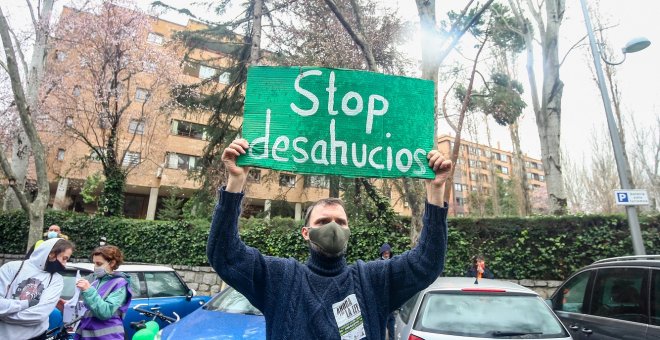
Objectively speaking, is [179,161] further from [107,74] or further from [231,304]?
[231,304]

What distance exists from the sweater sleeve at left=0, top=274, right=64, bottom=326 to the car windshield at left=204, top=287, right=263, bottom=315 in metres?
2.32

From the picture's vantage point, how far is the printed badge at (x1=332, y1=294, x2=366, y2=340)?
155cm

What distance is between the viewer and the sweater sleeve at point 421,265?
173 centimetres

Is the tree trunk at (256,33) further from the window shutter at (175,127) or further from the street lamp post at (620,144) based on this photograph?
the window shutter at (175,127)

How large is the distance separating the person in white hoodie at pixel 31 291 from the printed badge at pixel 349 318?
3.36 metres

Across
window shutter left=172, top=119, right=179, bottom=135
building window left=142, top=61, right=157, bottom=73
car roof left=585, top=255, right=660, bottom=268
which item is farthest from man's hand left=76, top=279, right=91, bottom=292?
window shutter left=172, top=119, right=179, bottom=135

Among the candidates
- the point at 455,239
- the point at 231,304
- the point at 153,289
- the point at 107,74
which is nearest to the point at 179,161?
the point at 107,74

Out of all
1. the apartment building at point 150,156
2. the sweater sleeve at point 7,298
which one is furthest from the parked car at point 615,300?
the apartment building at point 150,156

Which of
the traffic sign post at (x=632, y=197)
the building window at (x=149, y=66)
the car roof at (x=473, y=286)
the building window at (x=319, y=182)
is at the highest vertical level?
the building window at (x=149, y=66)

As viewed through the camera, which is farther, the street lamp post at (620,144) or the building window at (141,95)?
the building window at (141,95)

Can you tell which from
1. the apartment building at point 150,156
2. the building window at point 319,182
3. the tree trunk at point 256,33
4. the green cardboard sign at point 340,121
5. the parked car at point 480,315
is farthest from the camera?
the apartment building at point 150,156

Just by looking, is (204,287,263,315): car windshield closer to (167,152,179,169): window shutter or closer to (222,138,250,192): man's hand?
(222,138,250,192): man's hand

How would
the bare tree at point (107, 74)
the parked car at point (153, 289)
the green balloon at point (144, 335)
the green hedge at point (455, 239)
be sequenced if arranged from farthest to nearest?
1. the bare tree at point (107, 74)
2. the green hedge at point (455, 239)
3. the parked car at point (153, 289)
4. the green balloon at point (144, 335)

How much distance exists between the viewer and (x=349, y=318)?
1575 mm
